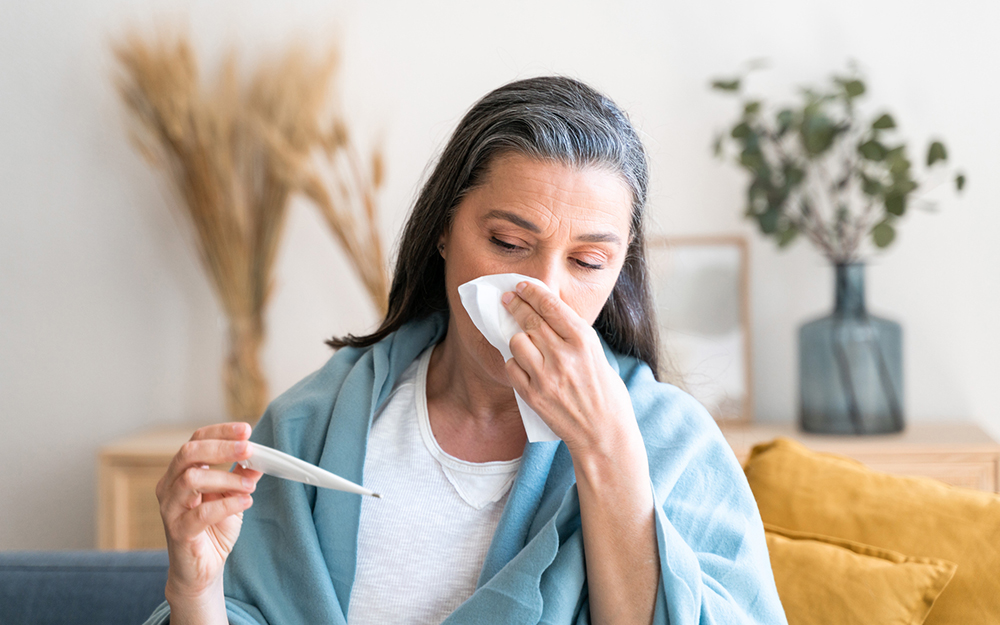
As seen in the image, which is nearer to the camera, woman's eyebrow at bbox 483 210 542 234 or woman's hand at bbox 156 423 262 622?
woman's hand at bbox 156 423 262 622

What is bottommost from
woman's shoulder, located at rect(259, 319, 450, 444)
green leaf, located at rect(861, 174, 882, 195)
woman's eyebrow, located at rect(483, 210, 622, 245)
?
woman's shoulder, located at rect(259, 319, 450, 444)

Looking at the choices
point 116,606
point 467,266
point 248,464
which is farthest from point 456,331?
point 116,606

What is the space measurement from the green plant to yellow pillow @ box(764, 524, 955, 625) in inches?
43.2

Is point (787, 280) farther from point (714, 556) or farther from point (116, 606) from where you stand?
point (116, 606)

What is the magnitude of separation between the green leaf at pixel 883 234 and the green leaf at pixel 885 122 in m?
0.25

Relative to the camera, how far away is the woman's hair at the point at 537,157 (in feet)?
3.71

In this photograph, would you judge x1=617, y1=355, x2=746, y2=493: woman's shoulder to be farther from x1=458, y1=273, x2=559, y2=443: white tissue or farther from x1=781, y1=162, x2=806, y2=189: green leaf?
x1=781, y1=162, x2=806, y2=189: green leaf

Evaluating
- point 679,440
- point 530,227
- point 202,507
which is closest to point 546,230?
point 530,227

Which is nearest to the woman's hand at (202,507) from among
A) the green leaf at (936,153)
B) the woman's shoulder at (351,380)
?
the woman's shoulder at (351,380)

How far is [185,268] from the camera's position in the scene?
2689mm

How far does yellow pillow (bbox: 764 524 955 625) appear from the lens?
4.19 ft

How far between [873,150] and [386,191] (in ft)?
4.77

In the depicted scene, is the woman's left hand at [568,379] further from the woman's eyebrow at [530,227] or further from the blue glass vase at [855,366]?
the blue glass vase at [855,366]

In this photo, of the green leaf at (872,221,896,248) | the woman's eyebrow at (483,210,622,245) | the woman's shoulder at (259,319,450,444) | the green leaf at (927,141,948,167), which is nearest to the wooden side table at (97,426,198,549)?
the woman's shoulder at (259,319,450,444)
